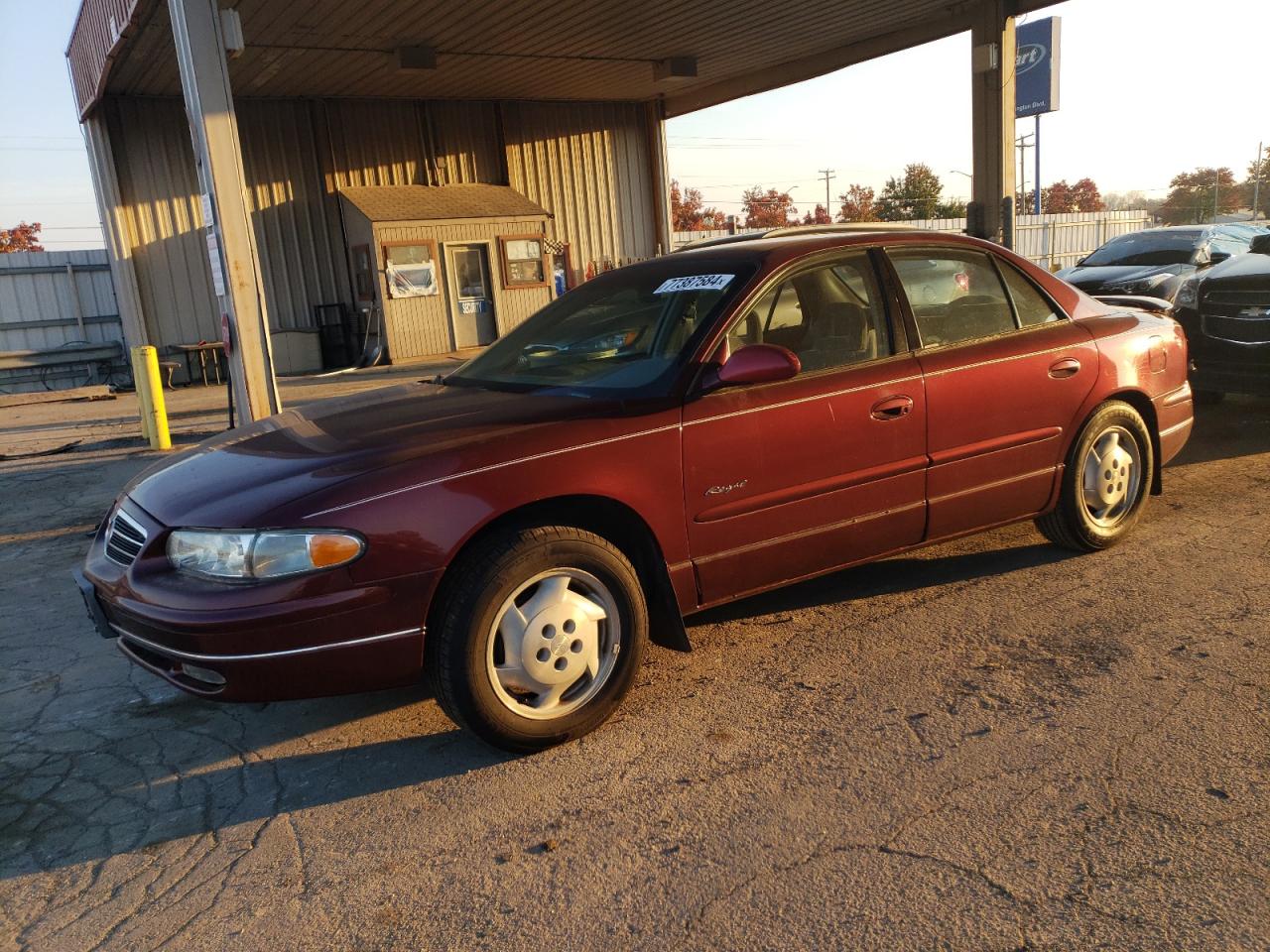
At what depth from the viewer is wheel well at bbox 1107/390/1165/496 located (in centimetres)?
473

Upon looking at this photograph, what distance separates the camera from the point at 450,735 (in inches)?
132

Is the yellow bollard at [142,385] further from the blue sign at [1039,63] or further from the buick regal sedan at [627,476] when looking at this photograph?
the blue sign at [1039,63]

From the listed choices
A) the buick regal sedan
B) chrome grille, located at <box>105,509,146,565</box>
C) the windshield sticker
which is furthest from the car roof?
chrome grille, located at <box>105,509,146,565</box>

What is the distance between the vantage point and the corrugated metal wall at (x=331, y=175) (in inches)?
624

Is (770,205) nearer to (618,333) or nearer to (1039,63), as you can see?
(1039,63)

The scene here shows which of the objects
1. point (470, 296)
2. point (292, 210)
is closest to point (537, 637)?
point (470, 296)

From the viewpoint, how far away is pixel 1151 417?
4.84m

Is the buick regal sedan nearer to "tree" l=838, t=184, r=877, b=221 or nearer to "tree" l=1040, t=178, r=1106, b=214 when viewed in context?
"tree" l=838, t=184, r=877, b=221

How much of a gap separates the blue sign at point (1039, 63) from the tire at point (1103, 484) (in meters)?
45.6

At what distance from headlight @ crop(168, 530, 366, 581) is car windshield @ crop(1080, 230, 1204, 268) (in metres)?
12.0

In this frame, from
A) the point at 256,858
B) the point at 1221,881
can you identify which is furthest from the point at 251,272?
the point at 1221,881

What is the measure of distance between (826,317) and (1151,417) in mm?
2023

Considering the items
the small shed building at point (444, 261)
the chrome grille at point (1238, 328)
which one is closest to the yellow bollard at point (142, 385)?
the small shed building at point (444, 261)

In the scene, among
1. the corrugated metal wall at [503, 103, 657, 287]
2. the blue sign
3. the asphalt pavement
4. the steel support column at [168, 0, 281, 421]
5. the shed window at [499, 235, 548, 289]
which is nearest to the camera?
the asphalt pavement
